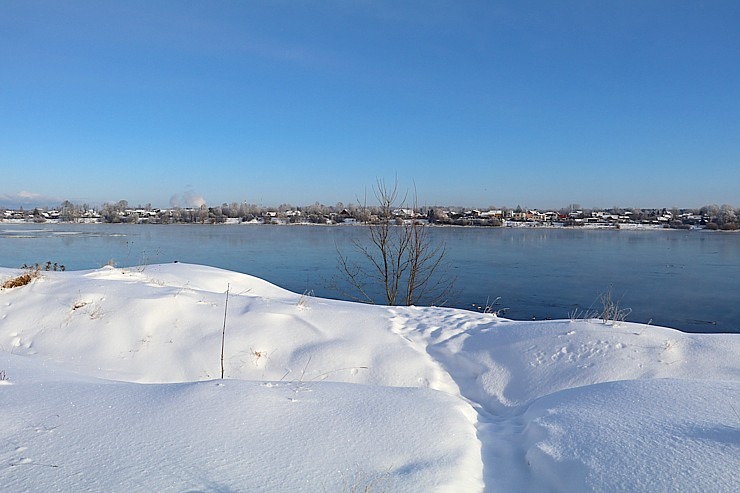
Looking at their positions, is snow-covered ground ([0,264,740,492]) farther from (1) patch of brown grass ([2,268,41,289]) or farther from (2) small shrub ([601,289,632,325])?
(1) patch of brown grass ([2,268,41,289])

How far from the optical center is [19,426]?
245 centimetres

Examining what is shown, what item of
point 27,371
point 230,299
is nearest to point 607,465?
point 27,371

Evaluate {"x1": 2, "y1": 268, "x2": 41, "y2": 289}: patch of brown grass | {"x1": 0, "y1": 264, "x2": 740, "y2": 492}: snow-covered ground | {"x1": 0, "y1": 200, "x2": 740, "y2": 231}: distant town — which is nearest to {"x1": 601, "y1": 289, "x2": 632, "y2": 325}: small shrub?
{"x1": 0, "y1": 264, "x2": 740, "y2": 492}: snow-covered ground

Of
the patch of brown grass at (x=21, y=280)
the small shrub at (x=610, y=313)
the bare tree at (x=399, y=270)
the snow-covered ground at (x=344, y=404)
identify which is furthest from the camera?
the bare tree at (x=399, y=270)

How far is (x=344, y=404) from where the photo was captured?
119 inches

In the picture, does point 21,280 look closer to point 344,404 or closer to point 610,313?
point 344,404

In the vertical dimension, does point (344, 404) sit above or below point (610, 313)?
above

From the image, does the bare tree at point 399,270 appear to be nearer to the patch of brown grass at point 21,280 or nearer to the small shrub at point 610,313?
the small shrub at point 610,313

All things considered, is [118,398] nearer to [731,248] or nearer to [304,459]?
[304,459]

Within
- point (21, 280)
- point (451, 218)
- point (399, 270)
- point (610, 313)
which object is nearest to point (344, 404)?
point (21, 280)

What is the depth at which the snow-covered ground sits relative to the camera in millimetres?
2145

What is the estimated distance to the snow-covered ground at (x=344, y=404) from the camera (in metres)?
2.14

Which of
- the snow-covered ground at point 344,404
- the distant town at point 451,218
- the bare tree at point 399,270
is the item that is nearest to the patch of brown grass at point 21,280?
the snow-covered ground at point 344,404

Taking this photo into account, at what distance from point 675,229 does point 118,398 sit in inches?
2124
